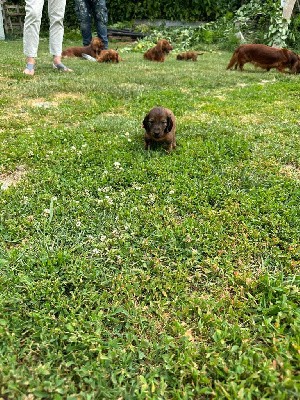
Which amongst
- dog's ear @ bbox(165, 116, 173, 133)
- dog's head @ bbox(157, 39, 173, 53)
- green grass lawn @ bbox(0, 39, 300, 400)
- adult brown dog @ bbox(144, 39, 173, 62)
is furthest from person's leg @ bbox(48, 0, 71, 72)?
dog's head @ bbox(157, 39, 173, 53)

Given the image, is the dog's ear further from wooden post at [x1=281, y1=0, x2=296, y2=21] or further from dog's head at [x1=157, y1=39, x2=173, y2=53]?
wooden post at [x1=281, y1=0, x2=296, y2=21]

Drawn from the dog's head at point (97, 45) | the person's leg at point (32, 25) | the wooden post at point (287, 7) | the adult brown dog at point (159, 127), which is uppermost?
the wooden post at point (287, 7)

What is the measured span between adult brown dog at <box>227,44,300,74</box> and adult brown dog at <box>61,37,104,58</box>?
13.5ft

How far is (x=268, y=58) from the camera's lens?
8.96 metres

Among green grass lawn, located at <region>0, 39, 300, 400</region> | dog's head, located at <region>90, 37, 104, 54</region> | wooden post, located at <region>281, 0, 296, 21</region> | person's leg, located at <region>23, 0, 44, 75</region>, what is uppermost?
wooden post, located at <region>281, 0, 296, 21</region>

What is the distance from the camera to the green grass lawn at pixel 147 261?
1.65 meters

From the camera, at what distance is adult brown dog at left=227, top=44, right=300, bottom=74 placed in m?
8.80

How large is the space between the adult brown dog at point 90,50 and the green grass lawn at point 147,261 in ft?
23.1

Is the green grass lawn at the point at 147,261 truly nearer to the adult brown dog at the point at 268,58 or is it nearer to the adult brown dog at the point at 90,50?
the adult brown dog at the point at 268,58

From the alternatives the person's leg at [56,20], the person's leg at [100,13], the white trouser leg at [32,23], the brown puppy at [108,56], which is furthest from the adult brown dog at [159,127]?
the person's leg at [100,13]

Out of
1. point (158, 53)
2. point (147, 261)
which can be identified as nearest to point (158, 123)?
point (147, 261)

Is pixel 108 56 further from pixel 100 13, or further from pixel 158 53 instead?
pixel 158 53

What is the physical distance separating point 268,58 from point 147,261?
8258 millimetres

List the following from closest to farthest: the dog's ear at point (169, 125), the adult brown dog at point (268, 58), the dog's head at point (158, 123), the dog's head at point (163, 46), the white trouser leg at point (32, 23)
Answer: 1. the dog's head at point (158, 123)
2. the dog's ear at point (169, 125)
3. the white trouser leg at point (32, 23)
4. the adult brown dog at point (268, 58)
5. the dog's head at point (163, 46)
